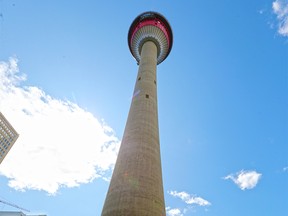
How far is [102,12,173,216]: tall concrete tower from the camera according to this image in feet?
35.7

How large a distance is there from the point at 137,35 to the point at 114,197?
22.1 metres

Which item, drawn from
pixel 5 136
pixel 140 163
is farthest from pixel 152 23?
pixel 5 136

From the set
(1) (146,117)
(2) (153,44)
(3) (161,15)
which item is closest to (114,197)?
(1) (146,117)

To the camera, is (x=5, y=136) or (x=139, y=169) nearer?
(x=139, y=169)

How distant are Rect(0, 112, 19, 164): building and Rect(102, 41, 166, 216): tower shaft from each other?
335ft

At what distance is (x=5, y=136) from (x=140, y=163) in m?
111

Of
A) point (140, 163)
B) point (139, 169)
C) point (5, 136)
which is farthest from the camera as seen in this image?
point (5, 136)

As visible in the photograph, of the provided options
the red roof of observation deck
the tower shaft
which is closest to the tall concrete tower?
the tower shaft

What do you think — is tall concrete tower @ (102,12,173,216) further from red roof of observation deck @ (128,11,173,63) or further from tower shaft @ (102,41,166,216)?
red roof of observation deck @ (128,11,173,63)

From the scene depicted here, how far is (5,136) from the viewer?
103250mm

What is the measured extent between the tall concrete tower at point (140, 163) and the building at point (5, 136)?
3975 inches

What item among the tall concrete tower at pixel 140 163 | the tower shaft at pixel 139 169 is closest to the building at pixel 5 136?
the tall concrete tower at pixel 140 163

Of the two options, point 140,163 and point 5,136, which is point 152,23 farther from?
point 5,136

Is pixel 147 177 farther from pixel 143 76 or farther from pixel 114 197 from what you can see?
pixel 143 76
